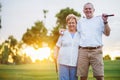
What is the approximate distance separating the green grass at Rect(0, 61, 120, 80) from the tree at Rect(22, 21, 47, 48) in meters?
0.39

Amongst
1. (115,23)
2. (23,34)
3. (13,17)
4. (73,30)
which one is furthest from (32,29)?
(73,30)

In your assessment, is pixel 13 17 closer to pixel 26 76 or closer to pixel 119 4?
pixel 26 76

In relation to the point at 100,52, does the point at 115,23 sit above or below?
above

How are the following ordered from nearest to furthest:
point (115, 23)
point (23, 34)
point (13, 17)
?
point (115, 23) → point (13, 17) → point (23, 34)

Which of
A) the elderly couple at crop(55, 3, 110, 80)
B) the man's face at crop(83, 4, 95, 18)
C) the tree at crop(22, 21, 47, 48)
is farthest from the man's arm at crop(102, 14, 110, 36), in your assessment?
the tree at crop(22, 21, 47, 48)

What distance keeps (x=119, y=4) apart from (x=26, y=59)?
2258 mm

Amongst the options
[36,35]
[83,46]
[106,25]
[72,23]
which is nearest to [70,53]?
[83,46]

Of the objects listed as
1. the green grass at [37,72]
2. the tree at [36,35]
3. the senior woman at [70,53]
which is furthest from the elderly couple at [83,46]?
the tree at [36,35]

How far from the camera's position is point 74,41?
381cm

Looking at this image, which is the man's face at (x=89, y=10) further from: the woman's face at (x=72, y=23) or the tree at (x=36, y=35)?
the tree at (x=36, y=35)

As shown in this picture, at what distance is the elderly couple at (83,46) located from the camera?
3.77 meters

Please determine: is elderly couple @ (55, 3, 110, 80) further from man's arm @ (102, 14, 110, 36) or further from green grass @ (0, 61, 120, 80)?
green grass @ (0, 61, 120, 80)

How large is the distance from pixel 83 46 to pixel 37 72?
3.65 m

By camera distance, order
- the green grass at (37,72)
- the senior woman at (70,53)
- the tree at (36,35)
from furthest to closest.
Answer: the tree at (36,35)
the green grass at (37,72)
the senior woman at (70,53)
